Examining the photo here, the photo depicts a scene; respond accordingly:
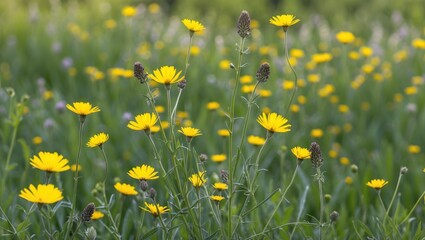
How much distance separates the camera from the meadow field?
1.57 m

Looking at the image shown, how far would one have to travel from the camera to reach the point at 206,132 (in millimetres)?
2891

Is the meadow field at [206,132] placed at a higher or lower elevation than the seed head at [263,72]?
lower

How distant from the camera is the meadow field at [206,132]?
61.6 inches

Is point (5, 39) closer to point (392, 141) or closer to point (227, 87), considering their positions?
point (227, 87)

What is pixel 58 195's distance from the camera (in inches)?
52.2

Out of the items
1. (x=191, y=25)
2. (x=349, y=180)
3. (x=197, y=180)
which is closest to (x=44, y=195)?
(x=197, y=180)

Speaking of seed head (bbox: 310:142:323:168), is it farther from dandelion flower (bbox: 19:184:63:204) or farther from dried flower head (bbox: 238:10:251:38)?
dandelion flower (bbox: 19:184:63:204)

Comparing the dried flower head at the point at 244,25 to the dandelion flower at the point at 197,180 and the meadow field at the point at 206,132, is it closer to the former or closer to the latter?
the meadow field at the point at 206,132

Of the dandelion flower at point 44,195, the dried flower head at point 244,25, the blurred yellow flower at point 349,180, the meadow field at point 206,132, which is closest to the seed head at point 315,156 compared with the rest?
the meadow field at point 206,132

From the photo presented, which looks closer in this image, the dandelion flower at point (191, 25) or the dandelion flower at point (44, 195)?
the dandelion flower at point (44, 195)

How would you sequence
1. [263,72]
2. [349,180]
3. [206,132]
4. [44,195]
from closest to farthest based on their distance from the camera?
[44,195] → [263,72] → [349,180] → [206,132]

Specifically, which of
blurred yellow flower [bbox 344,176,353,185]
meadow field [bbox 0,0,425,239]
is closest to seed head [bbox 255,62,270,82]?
meadow field [bbox 0,0,425,239]

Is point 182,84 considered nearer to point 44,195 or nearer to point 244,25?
point 244,25

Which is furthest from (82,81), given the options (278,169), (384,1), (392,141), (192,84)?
(384,1)
